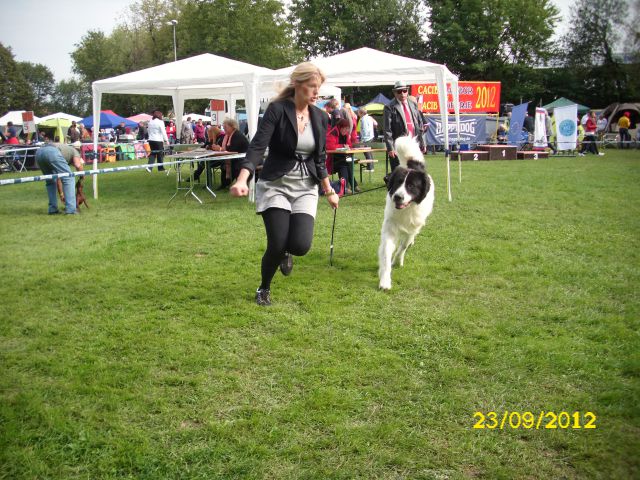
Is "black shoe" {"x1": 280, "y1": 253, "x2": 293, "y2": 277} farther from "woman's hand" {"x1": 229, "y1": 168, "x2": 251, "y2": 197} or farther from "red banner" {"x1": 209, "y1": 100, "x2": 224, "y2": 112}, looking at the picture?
"red banner" {"x1": 209, "y1": 100, "x2": 224, "y2": 112}

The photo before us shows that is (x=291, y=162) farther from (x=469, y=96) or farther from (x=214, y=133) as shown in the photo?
(x=469, y=96)

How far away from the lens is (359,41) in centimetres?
4616

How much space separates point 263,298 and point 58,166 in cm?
638

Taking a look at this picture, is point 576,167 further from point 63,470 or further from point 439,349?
point 63,470

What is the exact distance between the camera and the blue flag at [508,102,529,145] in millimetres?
22203

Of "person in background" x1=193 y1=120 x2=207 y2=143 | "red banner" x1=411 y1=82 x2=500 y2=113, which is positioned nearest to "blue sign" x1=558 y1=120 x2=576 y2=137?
"red banner" x1=411 y1=82 x2=500 y2=113

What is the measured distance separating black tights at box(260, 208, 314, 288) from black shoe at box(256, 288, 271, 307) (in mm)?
351

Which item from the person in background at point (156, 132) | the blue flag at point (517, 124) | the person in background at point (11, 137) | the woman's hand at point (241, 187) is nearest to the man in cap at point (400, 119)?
the woman's hand at point (241, 187)

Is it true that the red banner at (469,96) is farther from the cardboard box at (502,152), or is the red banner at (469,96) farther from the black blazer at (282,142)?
the black blazer at (282,142)

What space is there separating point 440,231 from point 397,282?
2.46m

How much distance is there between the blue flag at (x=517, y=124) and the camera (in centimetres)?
2220

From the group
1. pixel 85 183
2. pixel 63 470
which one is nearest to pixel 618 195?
pixel 63 470

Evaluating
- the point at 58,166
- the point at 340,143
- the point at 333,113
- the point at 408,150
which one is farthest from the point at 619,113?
the point at 58,166

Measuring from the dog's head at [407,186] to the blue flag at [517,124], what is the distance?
19542 mm
